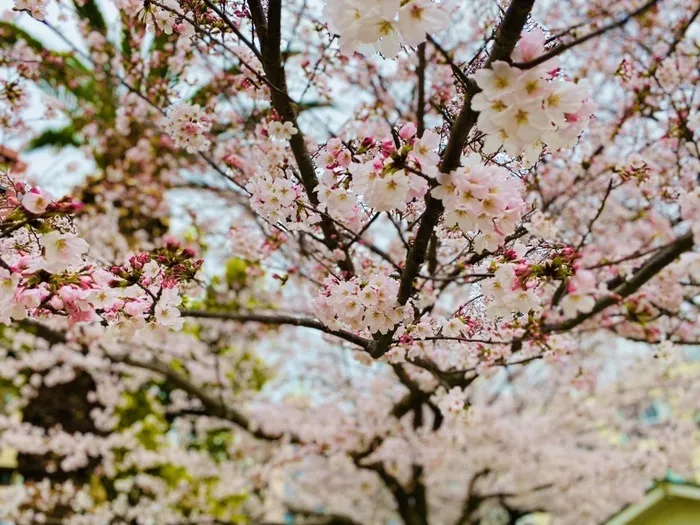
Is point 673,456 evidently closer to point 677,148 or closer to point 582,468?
point 582,468

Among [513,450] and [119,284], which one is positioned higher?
[513,450]

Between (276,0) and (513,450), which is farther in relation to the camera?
(513,450)

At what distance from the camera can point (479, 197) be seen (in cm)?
153

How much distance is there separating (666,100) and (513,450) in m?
6.29

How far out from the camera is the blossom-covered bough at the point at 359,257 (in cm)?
165

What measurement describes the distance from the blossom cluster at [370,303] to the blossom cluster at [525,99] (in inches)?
28.0

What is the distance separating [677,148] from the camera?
4266 millimetres

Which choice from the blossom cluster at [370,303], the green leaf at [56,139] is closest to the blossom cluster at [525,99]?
the blossom cluster at [370,303]

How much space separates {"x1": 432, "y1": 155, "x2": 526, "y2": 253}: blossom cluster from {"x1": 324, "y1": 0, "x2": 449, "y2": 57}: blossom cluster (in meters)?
0.39

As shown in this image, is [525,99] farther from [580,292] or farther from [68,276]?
[68,276]

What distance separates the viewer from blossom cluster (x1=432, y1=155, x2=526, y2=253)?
1515 mm

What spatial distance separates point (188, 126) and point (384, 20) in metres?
1.69

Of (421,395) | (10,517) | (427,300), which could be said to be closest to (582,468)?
(421,395)

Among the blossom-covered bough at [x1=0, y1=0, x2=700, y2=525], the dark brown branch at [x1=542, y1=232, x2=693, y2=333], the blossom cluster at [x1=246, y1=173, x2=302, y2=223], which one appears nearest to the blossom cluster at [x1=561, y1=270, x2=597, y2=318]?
the blossom-covered bough at [x1=0, y1=0, x2=700, y2=525]
